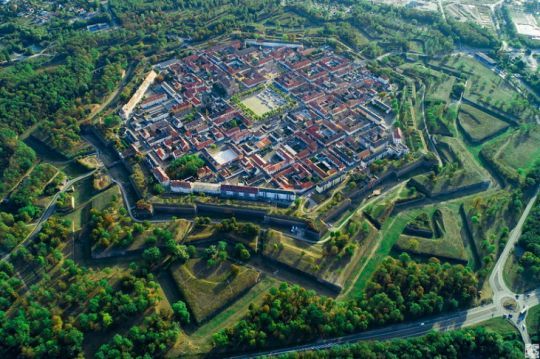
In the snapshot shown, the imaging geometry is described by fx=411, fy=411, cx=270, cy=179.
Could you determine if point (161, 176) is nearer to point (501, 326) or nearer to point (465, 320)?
point (465, 320)

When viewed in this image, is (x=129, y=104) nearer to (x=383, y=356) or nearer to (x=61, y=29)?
(x=61, y=29)

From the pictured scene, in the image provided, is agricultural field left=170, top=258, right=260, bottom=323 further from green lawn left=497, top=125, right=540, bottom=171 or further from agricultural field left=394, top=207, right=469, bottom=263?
green lawn left=497, top=125, right=540, bottom=171

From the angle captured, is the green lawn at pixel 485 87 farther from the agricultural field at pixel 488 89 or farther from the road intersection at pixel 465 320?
the road intersection at pixel 465 320

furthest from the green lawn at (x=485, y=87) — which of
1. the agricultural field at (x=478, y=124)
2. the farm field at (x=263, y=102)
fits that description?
the farm field at (x=263, y=102)

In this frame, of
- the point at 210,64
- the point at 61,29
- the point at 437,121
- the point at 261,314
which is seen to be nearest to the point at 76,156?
the point at 210,64

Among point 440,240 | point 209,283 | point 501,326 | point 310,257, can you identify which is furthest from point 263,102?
point 501,326

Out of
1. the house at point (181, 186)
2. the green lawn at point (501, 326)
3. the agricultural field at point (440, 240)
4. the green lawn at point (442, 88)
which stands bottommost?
the green lawn at point (501, 326)

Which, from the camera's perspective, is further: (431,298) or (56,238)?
(56,238)
